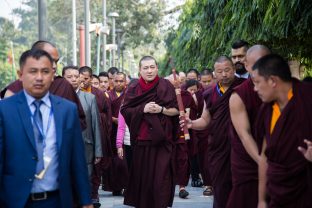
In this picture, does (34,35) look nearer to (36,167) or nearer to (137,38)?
(137,38)

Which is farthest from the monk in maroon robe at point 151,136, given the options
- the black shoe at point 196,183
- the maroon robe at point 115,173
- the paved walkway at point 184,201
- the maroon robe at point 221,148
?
the black shoe at point 196,183

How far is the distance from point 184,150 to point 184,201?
1.43m

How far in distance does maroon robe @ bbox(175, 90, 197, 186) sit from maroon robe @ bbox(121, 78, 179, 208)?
0.83ft

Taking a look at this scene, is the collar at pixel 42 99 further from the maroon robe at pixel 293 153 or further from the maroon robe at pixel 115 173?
the maroon robe at pixel 115 173

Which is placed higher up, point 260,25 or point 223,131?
point 260,25

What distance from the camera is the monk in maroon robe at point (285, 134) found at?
16.8 feet

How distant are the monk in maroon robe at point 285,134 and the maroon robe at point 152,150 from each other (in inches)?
155

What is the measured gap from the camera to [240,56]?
25.0ft

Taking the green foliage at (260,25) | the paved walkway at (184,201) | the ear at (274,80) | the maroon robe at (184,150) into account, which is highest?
the green foliage at (260,25)

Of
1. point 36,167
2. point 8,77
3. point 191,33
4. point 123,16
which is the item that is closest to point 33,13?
point 8,77

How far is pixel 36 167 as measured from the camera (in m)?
5.07

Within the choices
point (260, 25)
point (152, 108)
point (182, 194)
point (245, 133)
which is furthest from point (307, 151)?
point (182, 194)

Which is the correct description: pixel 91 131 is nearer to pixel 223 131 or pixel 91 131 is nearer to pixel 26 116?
pixel 223 131

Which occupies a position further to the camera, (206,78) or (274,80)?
(206,78)
